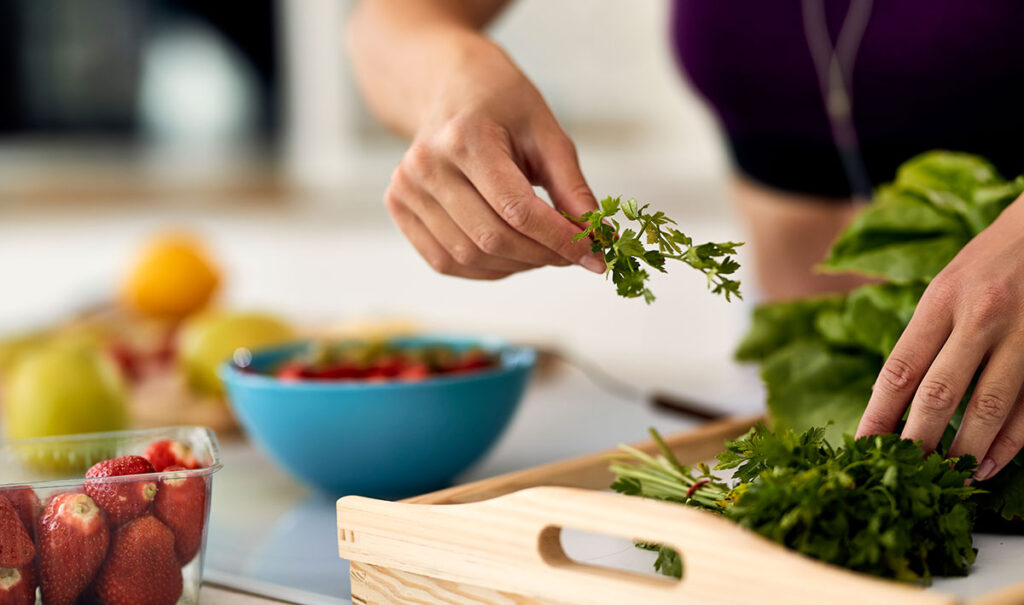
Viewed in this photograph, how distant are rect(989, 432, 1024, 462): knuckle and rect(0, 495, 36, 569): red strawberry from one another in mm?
659

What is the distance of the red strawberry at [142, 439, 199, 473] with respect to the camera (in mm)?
812

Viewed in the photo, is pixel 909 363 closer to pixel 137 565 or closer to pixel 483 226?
pixel 483 226

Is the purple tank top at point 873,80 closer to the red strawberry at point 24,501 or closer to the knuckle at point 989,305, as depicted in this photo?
the knuckle at point 989,305

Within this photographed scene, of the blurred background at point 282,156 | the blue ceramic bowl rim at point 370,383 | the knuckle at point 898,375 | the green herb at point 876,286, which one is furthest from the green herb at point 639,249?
the blurred background at point 282,156

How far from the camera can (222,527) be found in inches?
40.4

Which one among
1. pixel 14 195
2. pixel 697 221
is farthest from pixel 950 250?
pixel 14 195

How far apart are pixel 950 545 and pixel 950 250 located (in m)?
0.32

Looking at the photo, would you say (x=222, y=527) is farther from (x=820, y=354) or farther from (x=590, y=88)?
(x=590, y=88)

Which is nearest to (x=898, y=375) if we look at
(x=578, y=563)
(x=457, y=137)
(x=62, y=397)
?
(x=578, y=563)

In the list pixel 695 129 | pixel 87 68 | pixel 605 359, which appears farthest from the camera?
pixel 87 68

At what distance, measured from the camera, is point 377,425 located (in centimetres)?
105

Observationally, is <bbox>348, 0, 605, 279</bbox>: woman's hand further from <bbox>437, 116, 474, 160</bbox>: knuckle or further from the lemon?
the lemon

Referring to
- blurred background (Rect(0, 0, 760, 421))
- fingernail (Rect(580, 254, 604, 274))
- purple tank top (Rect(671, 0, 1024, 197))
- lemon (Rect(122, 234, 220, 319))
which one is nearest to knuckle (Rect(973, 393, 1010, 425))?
fingernail (Rect(580, 254, 604, 274))

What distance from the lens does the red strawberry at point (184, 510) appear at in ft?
2.39
